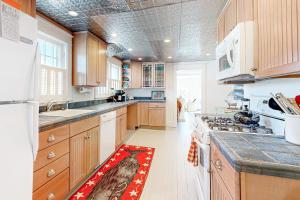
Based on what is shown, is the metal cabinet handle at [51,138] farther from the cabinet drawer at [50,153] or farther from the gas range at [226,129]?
the gas range at [226,129]

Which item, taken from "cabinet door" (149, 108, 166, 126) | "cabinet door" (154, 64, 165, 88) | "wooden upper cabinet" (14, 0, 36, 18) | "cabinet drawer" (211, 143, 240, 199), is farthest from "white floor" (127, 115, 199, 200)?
"wooden upper cabinet" (14, 0, 36, 18)

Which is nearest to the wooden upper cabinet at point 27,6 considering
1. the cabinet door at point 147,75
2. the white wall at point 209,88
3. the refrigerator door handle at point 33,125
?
the refrigerator door handle at point 33,125

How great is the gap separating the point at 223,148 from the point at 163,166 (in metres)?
1.88

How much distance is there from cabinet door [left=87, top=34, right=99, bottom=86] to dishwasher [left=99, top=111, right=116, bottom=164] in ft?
2.21

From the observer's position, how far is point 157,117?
506 cm

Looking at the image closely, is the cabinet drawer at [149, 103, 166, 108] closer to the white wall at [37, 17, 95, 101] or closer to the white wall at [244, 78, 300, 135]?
the white wall at [37, 17, 95, 101]

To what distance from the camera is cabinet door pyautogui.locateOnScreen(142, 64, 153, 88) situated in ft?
17.6

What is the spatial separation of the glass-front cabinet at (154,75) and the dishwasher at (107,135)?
8.53 ft

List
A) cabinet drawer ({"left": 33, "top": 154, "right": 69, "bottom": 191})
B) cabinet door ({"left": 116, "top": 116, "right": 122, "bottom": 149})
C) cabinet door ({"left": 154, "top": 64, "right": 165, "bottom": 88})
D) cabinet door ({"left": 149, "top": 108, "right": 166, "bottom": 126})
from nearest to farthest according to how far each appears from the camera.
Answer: cabinet drawer ({"left": 33, "top": 154, "right": 69, "bottom": 191}) → cabinet door ({"left": 116, "top": 116, "right": 122, "bottom": 149}) → cabinet door ({"left": 149, "top": 108, "right": 166, "bottom": 126}) → cabinet door ({"left": 154, "top": 64, "right": 165, "bottom": 88})

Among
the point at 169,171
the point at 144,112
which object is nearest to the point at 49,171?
the point at 169,171

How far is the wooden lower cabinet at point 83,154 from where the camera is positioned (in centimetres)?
178

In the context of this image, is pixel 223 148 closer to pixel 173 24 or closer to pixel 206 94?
pixel 173 24

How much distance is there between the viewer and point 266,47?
1.08 meters

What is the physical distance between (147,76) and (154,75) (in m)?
0.25
